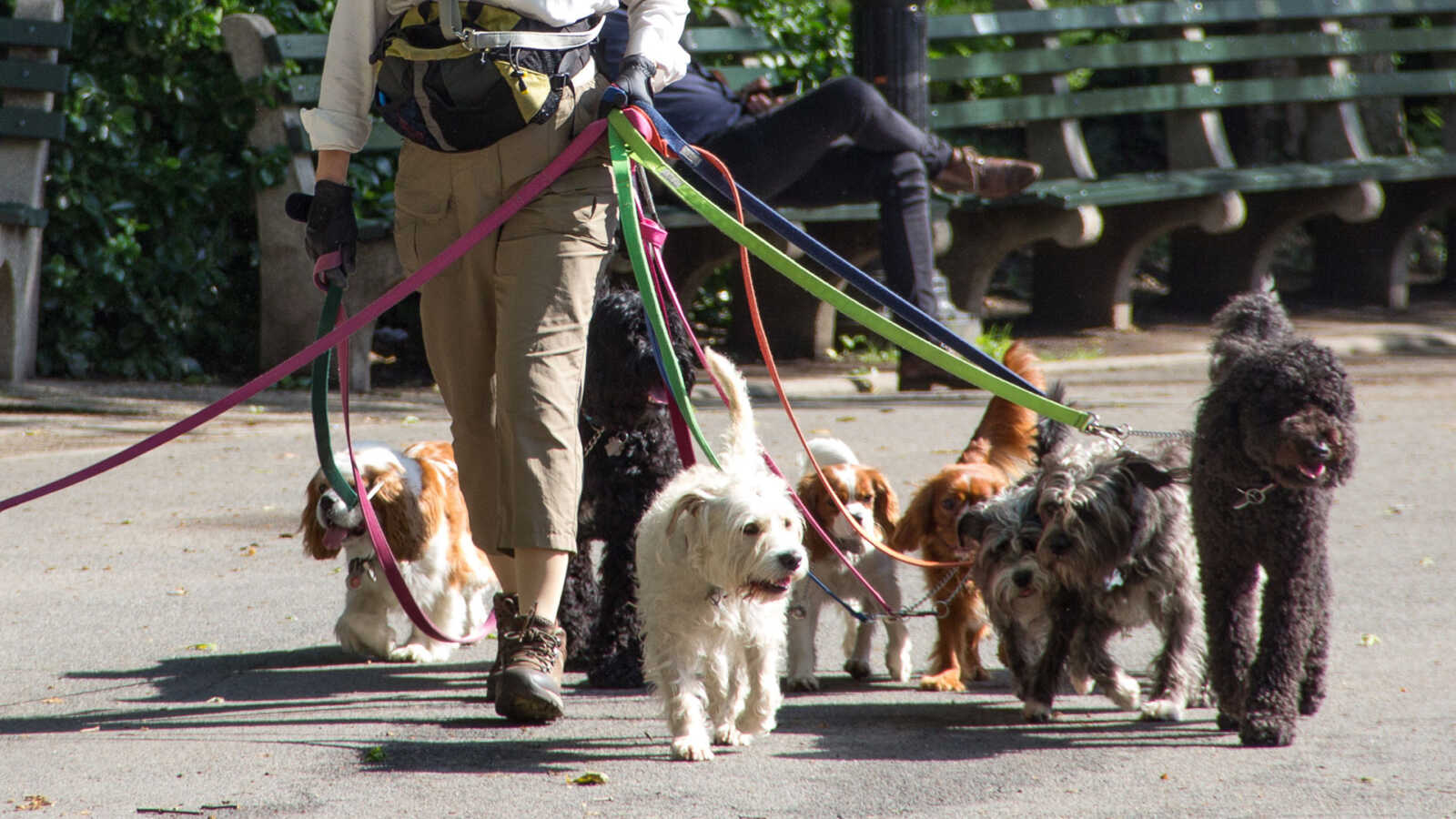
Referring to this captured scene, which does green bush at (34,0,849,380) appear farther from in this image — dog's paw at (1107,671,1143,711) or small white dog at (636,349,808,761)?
dog's paw at (1107,671,1143,711)

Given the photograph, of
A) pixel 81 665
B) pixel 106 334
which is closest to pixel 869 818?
pixel 81 665

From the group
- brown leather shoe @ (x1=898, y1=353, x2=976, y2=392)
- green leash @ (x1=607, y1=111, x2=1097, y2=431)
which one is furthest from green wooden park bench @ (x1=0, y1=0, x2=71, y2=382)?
green leash @ (x1=607, y1=111, x2=1097, y2=431)

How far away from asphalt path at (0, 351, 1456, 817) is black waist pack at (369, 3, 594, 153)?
155 cm

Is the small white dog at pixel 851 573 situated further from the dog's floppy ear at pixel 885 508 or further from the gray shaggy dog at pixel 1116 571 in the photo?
the gray shaggy dog at pixel 1116 571

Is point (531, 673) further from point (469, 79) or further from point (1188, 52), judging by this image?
point (1188, 52)

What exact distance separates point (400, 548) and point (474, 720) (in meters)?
0.94

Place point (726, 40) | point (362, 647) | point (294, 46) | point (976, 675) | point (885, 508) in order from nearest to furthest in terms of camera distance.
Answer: point (976, 675) → point (362, 647) → point (885, 508) → point (294, 46) → point (726, 40)

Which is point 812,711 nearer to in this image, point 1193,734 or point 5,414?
point 1193,734

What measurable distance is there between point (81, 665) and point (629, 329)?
1.95m

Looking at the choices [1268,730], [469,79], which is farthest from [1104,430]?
[469,79]

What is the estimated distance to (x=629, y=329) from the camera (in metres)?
4.82

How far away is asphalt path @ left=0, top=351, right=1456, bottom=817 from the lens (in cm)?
375

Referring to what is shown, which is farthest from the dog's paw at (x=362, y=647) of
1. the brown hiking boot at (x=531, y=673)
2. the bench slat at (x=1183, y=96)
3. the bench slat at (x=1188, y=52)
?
the bench slat at (x=1188, y=52)

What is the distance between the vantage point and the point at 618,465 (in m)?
4.88
